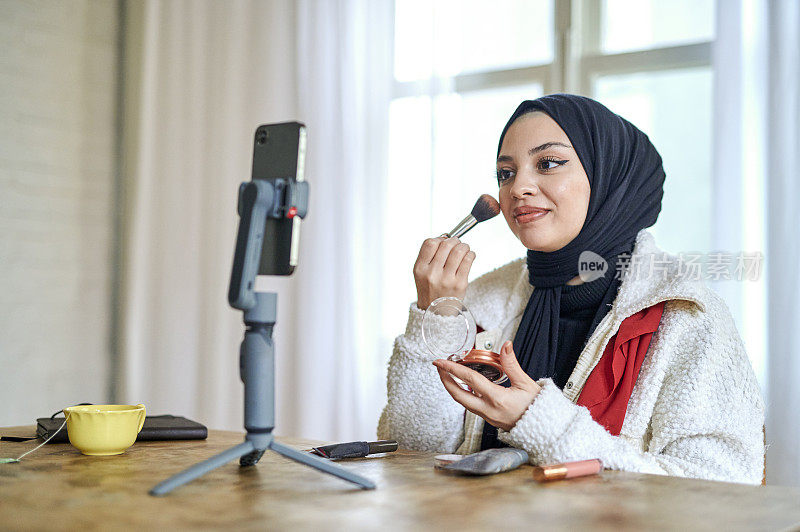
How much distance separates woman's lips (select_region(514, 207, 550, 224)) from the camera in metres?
1.57

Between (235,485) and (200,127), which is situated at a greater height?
(200,127)

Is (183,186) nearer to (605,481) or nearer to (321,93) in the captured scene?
(321,93)

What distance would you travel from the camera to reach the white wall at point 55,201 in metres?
2.99

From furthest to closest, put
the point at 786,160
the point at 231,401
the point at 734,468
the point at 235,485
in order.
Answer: the point at 231,401 → the point at 786,160 → the point at 734,468 → the point at 235,485

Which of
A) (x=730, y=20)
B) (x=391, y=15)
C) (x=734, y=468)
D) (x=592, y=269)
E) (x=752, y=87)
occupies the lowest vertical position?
(x=734, y=468)

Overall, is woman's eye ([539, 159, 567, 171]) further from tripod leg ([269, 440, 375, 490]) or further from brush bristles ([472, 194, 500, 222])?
tripod leg ([269, 440, 375, 490])

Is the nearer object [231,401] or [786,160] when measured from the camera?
[786,160]

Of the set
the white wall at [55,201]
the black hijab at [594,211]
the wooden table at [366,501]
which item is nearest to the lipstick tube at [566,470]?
the wooden table at [366,501]

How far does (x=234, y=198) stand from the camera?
3.15 meters

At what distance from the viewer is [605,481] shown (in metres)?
0.95

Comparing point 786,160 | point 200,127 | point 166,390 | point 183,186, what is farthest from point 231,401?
point 786,160

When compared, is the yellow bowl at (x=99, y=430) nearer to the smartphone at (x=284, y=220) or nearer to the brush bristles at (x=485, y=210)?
the smartphone at (x=284, y=220)

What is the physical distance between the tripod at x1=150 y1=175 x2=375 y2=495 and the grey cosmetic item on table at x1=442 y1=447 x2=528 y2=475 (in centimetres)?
16

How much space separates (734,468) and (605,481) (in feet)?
1.24
